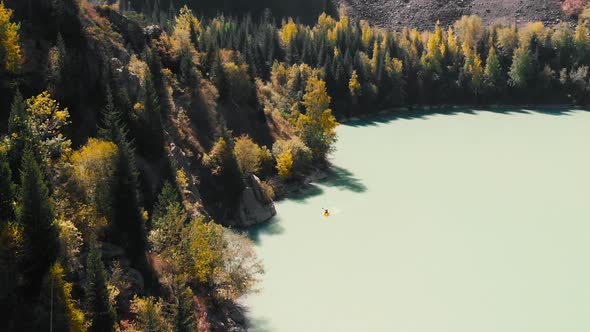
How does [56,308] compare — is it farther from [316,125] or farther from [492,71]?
[492,71]

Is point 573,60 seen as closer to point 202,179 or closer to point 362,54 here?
point 362,54

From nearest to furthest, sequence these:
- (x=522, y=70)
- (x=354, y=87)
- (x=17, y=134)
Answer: (x=17, y=134)
(x=354, y=87)
(x=522, y=70)

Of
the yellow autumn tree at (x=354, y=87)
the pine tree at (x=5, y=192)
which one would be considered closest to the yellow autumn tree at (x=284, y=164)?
the pine tree at (x=5, y=192)

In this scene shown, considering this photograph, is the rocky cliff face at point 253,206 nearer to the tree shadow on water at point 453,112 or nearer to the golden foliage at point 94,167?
the golden foliage at point 94,167

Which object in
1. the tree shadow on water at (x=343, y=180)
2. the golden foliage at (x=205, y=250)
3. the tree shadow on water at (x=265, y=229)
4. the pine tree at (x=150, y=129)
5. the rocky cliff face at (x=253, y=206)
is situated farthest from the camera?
the tree shadow on water at (x=343, y=180)

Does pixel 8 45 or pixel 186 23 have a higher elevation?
pixel 8 45

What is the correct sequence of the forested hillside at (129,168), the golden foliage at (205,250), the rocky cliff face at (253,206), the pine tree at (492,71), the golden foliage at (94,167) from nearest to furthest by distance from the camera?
the forested hillside at (129,168)
the golden foliage at (94,167)
the golden foliage at (205,250)
the rocky cliff face at (253,206)
the pine tree at (492,71)

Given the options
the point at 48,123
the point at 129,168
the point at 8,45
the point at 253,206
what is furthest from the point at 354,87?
the point at 48,123
